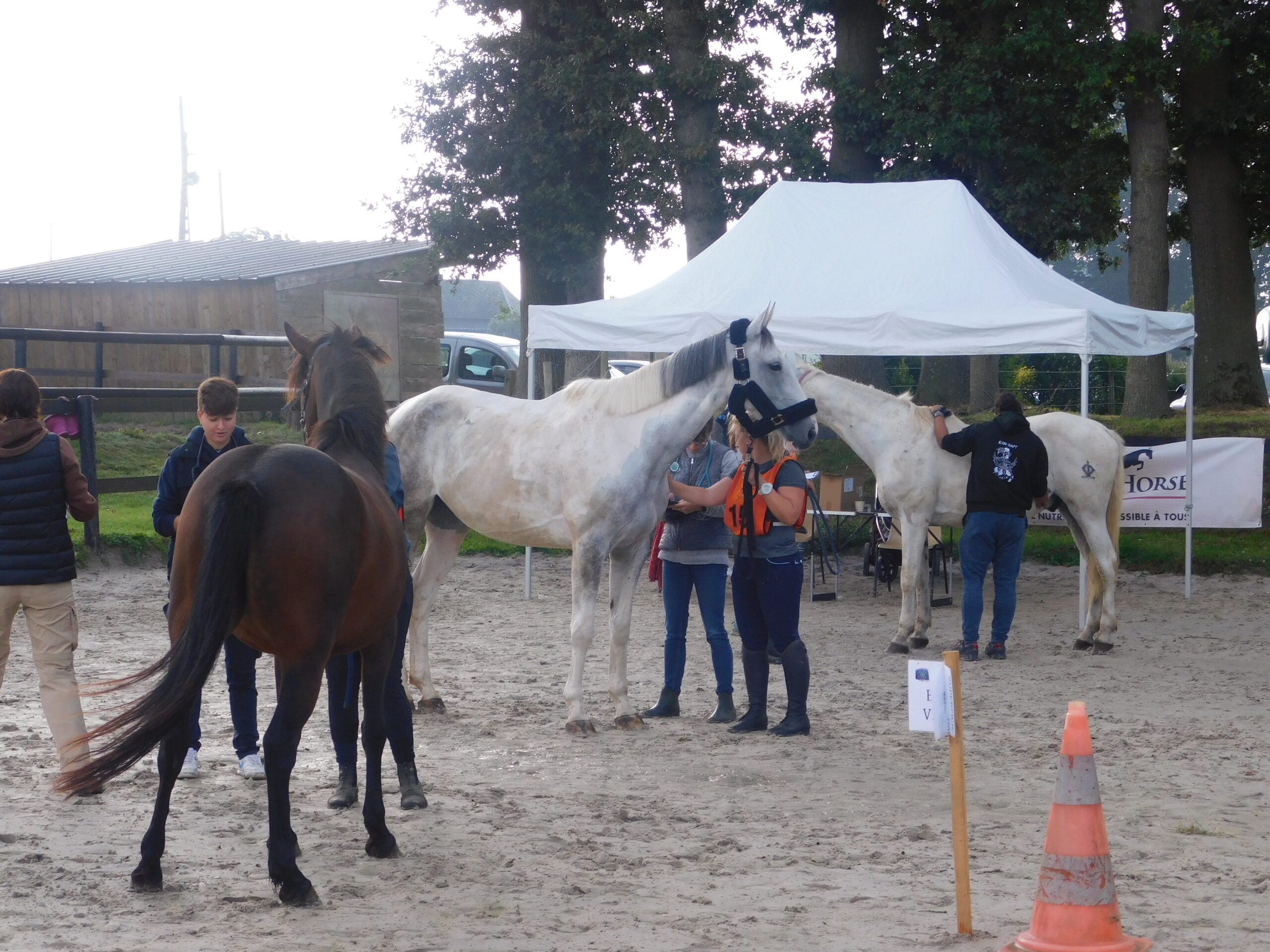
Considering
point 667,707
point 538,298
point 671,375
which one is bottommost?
point 667,707

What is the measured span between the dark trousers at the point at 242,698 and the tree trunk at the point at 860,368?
11.3m

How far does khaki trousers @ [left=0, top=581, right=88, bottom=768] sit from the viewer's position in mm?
5000

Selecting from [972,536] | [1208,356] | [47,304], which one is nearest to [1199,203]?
[1208,356]

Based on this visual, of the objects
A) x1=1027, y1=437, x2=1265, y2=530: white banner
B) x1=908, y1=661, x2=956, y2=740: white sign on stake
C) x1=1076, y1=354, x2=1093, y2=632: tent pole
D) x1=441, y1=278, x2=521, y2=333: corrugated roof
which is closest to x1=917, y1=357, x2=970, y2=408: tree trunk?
x1=1027, y1=437, x2=1265, y2=530: white banner

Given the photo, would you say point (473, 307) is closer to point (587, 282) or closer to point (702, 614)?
point (587, 282)

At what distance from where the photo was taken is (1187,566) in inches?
420

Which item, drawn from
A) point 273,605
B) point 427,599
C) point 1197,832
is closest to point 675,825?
point 273,605

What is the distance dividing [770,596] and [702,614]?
0.64 m

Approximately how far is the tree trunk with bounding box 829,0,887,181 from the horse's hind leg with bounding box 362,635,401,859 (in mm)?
13104

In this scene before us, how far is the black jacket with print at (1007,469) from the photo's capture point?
826 centimetres

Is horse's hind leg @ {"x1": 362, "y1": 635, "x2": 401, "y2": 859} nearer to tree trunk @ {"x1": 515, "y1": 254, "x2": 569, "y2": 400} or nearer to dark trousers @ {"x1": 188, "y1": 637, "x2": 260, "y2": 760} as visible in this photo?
dark trousers @ {"x1": 188, "y1": 637, "x2": 260, "y2": 760}

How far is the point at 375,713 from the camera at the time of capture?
174 inches

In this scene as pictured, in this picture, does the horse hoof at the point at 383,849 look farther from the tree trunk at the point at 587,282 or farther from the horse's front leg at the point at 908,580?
the tree trunk at the point at 587,282

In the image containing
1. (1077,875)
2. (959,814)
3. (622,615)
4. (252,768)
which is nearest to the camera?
(1077,875)
